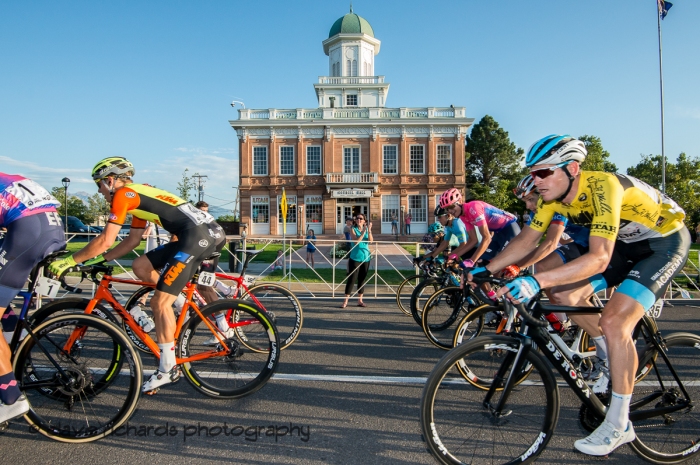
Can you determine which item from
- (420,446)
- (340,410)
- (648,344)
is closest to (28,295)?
(340,410)

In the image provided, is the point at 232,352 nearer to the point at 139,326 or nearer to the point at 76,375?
the point at 139,326

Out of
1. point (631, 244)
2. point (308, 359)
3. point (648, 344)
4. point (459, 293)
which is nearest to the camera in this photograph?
point (648, 344)

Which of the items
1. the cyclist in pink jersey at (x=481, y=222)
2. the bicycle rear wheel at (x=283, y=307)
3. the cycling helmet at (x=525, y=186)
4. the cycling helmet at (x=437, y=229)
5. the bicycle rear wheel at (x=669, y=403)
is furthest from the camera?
the cycling helmet at (x=437, y=229)

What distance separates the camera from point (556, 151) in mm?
2988

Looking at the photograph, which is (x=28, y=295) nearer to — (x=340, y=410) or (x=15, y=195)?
(x=15, y=195)

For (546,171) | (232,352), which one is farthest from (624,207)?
(232,352)

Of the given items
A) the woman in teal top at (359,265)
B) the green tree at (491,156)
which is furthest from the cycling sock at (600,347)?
the green tree at (491,156)

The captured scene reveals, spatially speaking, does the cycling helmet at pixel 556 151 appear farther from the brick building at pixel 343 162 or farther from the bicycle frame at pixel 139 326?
the brick building at pixel 343 162

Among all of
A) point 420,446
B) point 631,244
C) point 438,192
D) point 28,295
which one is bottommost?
point 420,446

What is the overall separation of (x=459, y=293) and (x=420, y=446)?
3.04 meters

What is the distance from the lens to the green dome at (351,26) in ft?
151

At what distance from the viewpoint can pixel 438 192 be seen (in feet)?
132

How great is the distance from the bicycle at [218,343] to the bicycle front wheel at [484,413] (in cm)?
174

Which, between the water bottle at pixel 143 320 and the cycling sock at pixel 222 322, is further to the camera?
the water bottle at pixel 143 320
